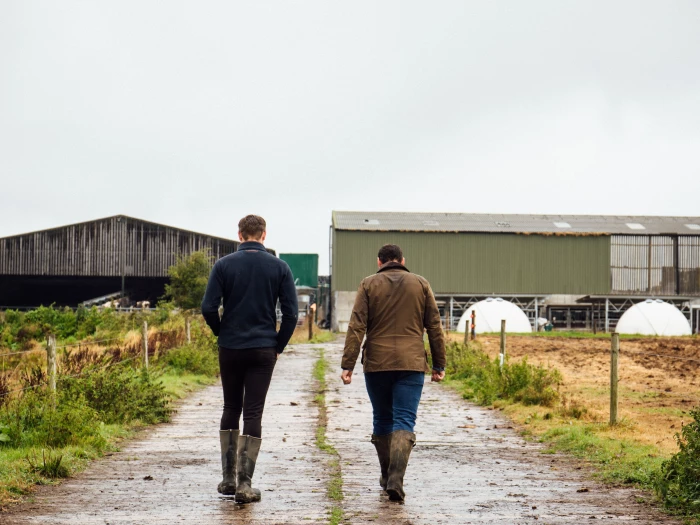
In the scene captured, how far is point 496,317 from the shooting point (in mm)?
52438

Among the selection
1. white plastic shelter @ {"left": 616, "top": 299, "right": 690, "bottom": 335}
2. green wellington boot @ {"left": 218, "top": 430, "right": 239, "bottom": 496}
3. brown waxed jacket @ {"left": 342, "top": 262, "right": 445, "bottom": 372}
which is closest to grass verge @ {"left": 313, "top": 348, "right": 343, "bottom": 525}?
green wellington boot @ {"left": 218, "top": 430, "right": 239, "bottom": 496}

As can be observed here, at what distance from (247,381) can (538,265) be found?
55214mm

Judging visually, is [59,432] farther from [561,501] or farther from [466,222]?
[466,222]

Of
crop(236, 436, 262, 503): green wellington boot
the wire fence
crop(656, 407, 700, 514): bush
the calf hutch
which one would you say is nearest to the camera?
crop(656, 407, 700, 514): bush

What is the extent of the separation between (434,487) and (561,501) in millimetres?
1039

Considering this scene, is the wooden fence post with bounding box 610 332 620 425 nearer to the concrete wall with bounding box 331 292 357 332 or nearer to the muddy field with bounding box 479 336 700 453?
the muddy field with bounding box 479 336 700 453

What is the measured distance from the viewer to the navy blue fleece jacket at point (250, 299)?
704 centimetres

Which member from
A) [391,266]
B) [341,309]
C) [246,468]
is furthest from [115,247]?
[246,468]

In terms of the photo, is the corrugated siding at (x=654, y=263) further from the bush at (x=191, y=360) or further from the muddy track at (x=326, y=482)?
the muddy track at (x=326, y=482)

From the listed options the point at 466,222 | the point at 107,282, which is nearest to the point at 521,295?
the point at 466,222

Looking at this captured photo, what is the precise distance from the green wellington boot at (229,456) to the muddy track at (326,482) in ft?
0.47

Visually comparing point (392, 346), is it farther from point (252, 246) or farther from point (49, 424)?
point (49, 424)

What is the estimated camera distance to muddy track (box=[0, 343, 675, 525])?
6305mm

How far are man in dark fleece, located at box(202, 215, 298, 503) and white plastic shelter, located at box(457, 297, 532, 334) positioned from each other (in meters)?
44.7
